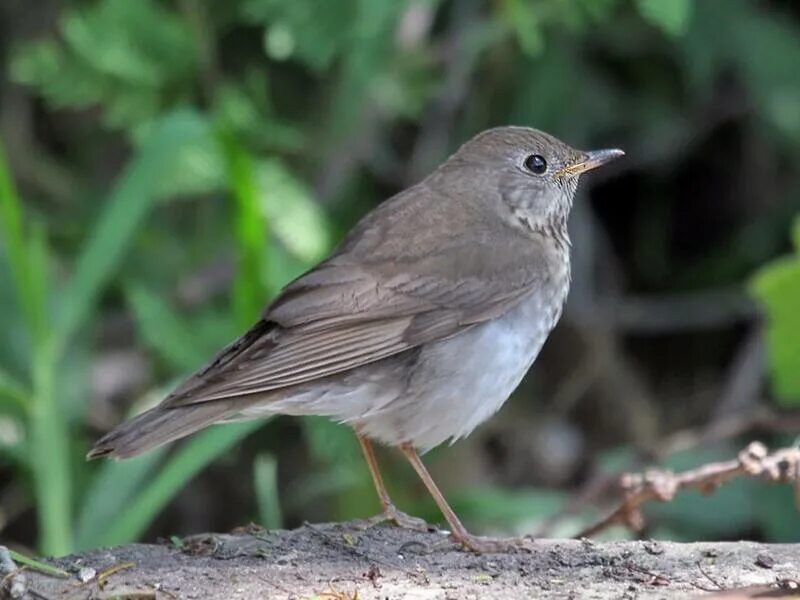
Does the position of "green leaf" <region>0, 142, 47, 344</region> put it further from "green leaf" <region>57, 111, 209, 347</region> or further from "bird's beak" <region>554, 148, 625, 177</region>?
"bird's beak" <region>554, 148, 625, 177</region>

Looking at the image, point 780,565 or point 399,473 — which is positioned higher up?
point 399,473

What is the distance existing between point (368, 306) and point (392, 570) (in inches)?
32.1

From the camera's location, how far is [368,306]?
3889mm

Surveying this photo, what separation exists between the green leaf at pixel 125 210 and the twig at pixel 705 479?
1775mm

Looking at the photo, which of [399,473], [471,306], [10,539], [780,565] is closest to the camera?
[780,565]

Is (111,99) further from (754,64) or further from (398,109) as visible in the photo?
(754,64)

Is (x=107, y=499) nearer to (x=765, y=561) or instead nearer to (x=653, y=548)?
(x=653, y=548)

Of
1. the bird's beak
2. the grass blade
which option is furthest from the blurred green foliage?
Result: the grass blade

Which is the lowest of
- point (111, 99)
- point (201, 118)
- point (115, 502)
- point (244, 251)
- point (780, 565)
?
point (780, 565)

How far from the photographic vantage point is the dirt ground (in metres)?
3.10

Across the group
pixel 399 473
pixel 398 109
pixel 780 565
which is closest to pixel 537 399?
pixel 399 473

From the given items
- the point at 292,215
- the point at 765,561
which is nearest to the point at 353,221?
the point at 292,215

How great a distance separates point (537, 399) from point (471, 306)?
3.05m

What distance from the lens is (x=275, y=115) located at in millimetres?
6086
